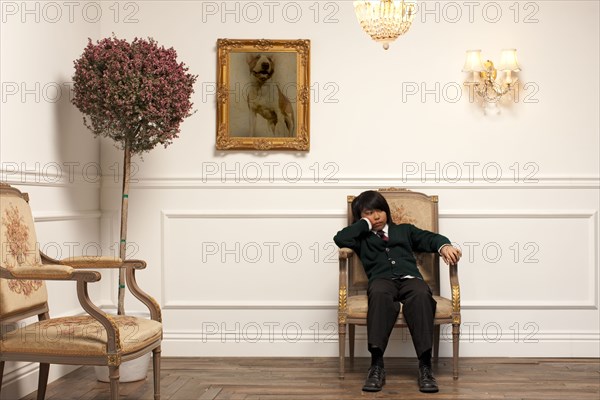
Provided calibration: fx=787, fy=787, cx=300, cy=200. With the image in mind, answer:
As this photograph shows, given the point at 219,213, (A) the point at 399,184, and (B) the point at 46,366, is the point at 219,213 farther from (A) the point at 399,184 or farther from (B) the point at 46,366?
(B) the point at 46,366

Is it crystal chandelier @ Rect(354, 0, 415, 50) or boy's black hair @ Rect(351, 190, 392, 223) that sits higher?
crystal chandelier @ Rect(354, 0, 415, 50)

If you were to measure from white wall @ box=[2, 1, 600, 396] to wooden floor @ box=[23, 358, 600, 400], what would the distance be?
0.71 ft

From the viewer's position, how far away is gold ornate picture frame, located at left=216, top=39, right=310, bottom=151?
518 centimetres

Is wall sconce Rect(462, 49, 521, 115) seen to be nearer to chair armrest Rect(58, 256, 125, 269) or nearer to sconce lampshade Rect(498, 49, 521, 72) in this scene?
sconce lampshade Rect(498, 49, 521, 72)

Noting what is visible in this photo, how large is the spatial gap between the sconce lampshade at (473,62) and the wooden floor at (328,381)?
187 centimetres

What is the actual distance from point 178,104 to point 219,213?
3.30 ft

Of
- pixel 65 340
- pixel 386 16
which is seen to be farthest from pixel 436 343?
pixel 65 340

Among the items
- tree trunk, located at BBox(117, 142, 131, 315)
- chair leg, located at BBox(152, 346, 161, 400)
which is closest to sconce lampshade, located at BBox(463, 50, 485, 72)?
tree trunk, located at BBox(117, 142, 131, 315)

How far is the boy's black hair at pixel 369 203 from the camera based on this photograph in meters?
4.74

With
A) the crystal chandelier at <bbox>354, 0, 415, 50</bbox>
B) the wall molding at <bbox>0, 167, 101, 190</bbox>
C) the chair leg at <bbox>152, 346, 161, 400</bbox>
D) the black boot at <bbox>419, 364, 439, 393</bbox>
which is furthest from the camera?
the black boot at <bbox>419, 364, 439, 393</bbox>

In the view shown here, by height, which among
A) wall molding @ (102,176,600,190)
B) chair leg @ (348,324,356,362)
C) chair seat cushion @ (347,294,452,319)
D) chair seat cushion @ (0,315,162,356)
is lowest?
chair leg @ (348,324,356,362)

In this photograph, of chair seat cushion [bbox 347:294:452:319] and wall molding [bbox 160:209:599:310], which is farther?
wall molding [bbox 160:209:599:310]

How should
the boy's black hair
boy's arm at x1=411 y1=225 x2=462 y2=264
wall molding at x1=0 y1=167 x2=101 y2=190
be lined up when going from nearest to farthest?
wall molding at x1=0 y1=167 x2=101 y2=190 → boy's arm at x1=411 y1=225 x2=462 y2=264 → the boy's black hair

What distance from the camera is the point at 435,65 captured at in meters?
5.18
